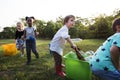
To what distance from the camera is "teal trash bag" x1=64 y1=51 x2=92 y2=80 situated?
474 centimetres

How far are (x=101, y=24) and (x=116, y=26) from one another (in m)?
12.7

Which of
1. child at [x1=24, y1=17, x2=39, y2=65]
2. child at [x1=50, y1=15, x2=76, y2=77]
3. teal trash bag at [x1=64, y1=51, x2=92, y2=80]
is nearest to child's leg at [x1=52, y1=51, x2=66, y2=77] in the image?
child at [x1=50, y1=15, x2=76, y2=77]

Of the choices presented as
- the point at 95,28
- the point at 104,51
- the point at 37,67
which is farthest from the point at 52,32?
the point at 104,51

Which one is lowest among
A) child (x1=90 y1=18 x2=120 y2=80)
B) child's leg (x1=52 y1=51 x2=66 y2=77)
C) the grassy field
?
the grassy field

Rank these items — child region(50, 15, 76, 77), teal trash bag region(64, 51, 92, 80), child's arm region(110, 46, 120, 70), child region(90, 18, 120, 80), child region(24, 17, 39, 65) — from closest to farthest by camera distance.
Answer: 1. child's arm region(110, 46, 120, 70)
2. child region(90, 18, 120, 80)
3. teal trash bag region(64, 51, 92, 80)
4. child region(50, 15, 76, 77)
5. child region(24, 17, 39, 65)

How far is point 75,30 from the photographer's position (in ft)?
55.2

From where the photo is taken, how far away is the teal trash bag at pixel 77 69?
4.74 m

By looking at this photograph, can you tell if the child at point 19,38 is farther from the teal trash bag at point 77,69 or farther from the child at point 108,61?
the child at point 108,61

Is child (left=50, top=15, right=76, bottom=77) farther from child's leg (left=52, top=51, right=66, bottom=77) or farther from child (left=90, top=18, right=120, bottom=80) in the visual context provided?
child (left=90, top=18, right=120, bottom=80)

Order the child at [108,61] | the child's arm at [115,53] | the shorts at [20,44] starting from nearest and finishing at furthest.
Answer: the child's arm at [115,53] < the child at [108,61] < the shorts at [20,44]

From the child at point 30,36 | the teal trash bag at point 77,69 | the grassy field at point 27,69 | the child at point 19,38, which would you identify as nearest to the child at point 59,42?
the grassy field at point 27,69

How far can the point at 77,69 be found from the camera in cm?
504

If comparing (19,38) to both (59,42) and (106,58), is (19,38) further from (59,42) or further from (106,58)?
(106,58)

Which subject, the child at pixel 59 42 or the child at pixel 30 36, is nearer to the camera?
the child at pixel 59 42
